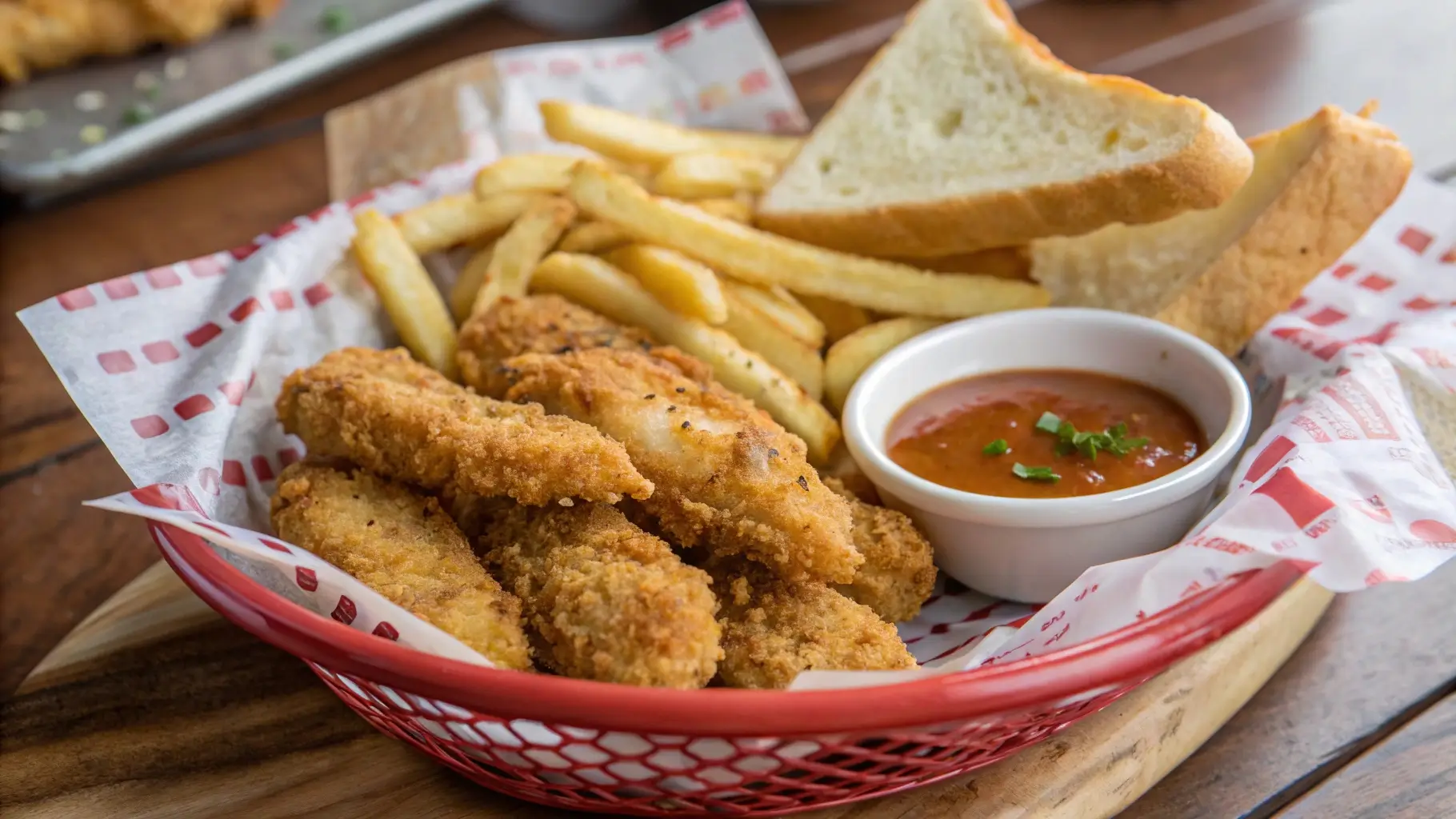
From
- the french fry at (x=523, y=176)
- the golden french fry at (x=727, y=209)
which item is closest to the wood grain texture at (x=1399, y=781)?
the golden french fry at (x=727, y=209)

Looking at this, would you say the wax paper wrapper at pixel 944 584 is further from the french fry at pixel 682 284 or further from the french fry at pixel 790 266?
the french fry at pixel 682 284

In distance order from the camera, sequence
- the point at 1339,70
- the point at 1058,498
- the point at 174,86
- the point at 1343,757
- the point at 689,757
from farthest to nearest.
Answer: the point at 174,86 → the point at 1339,70 → the point at 1058,498 → the point at 1343,757 → the point at 689,757

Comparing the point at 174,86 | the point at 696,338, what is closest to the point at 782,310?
the point at 696,338

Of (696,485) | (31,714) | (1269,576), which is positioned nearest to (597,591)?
(696,485)

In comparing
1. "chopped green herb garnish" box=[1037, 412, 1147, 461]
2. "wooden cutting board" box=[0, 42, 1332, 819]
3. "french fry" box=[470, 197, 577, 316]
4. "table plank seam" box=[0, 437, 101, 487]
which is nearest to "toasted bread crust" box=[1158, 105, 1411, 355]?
"chopped green herb garnish" box=[1037, 412, 1147, 461]

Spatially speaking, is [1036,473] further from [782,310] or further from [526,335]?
[526,335]

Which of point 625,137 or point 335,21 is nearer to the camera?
point 625,137
